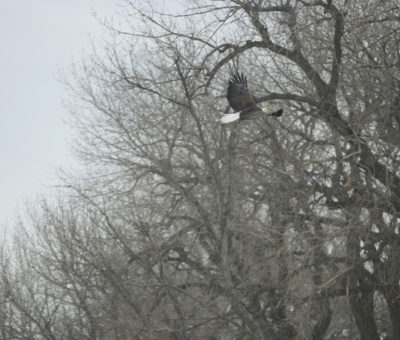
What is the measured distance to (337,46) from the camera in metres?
9.23

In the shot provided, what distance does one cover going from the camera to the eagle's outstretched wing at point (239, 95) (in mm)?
8352

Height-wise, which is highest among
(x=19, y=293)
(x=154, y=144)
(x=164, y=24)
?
(x=164, y=24)

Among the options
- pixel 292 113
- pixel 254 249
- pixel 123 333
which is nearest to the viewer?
pixel 254 249

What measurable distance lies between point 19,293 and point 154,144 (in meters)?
4.95

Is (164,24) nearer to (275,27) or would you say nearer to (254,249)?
(275,27)

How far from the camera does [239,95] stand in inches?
331

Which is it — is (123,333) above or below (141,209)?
below

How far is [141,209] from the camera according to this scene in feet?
40.2

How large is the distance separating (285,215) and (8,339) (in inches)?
290

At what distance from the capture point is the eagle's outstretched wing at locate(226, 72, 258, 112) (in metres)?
8.35

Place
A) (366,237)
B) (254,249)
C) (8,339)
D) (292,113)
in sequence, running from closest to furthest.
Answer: (366,237)
(254,249)
(292,113)
(8,339)

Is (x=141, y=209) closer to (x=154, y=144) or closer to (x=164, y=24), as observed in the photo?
(x=154, y=144)

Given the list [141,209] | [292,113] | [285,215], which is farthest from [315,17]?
[141,209]

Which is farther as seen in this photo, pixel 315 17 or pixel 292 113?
pixel 292 113
